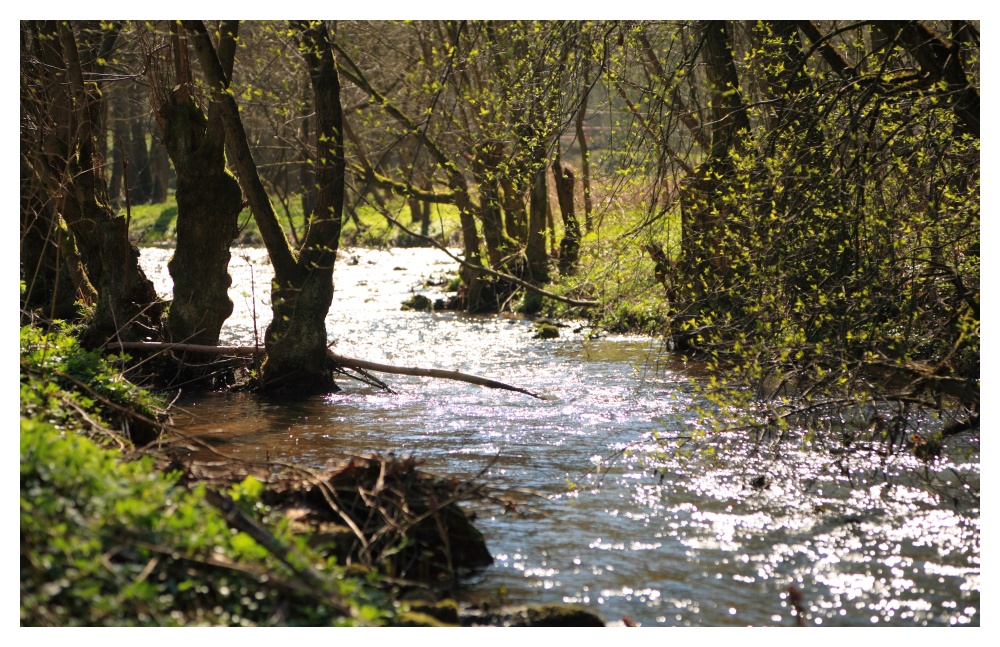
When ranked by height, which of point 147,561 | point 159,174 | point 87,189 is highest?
point 159,174

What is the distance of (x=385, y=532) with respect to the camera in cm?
629

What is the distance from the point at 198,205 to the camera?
12969 millimetres

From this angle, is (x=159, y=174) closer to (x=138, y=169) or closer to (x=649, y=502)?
(x=138, y=169)

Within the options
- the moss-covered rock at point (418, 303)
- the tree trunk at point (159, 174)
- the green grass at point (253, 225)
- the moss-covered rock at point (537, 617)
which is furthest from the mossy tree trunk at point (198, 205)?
the tree trunk at point (159, 174)

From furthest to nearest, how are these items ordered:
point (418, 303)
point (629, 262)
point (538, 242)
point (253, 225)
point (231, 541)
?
point (253, 225) → point (418, 303) → point (538, 242) → point (629, 262) → point (231, 541)

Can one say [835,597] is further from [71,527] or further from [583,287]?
[583,287]

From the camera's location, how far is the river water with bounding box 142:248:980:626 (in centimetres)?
628

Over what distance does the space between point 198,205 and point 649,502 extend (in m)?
7.65

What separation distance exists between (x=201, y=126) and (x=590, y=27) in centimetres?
550

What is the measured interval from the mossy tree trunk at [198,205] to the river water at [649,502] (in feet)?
4.03

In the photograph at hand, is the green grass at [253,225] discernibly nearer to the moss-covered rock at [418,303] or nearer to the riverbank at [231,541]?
the moss-covered rock at [418,303]

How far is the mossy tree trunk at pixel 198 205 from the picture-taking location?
41.8ft

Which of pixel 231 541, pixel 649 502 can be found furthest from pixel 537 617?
pixel 649 502
